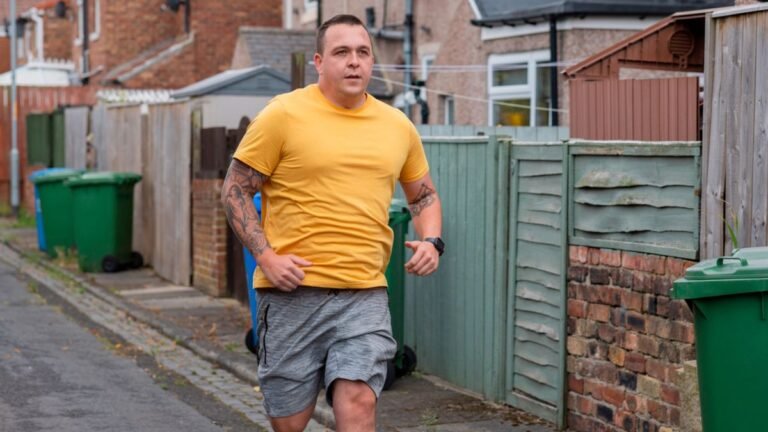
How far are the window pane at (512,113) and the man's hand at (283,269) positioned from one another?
1089 cm

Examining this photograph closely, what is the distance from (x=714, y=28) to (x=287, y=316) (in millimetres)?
2612

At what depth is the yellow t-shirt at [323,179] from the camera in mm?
5125

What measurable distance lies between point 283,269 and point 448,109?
43.5 feet

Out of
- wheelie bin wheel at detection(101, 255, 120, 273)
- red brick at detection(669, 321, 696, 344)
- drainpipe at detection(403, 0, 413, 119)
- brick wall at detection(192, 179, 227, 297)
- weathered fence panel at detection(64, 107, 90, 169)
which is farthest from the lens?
weathered fence panel at detection(64, 107, 90, 169)

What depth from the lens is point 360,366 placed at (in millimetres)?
5109

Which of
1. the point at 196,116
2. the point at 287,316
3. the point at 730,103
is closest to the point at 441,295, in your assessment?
the point at 730,103

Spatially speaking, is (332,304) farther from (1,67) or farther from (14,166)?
(1,67)

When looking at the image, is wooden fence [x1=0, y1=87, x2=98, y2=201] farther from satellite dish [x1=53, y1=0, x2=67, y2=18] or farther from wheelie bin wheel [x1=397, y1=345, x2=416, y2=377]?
wheelie bin wheel [x1=397, y1=345, x2=416, y2=377]

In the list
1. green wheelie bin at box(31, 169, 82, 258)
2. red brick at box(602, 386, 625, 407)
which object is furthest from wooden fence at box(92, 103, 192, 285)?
red brick at box(602, 386, 625, 407)

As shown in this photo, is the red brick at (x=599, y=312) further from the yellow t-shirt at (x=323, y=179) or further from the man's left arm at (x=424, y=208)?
the yellow t-shirt at (x=323, y=179)

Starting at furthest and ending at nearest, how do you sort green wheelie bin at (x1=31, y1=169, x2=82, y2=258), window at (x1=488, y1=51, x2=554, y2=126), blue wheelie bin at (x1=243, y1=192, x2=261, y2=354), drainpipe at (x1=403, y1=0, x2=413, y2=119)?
drainpipe at (x1=403, y1=0, x2=413, y2=119) < green wheelie bin at (x1=31, y1=169, x2=82, y2=258) < window at (x1=488, y1=51, x2=554, y2=126) < blue wheelie bin at (x1=243, y1=192, x2=261, y2=354)

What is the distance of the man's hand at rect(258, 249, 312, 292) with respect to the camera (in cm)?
507

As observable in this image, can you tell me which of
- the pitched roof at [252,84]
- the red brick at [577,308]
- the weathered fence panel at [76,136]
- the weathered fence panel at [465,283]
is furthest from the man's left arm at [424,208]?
the weathered fence panel at [76,136]

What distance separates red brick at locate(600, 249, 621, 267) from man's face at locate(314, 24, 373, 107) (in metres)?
2.51
